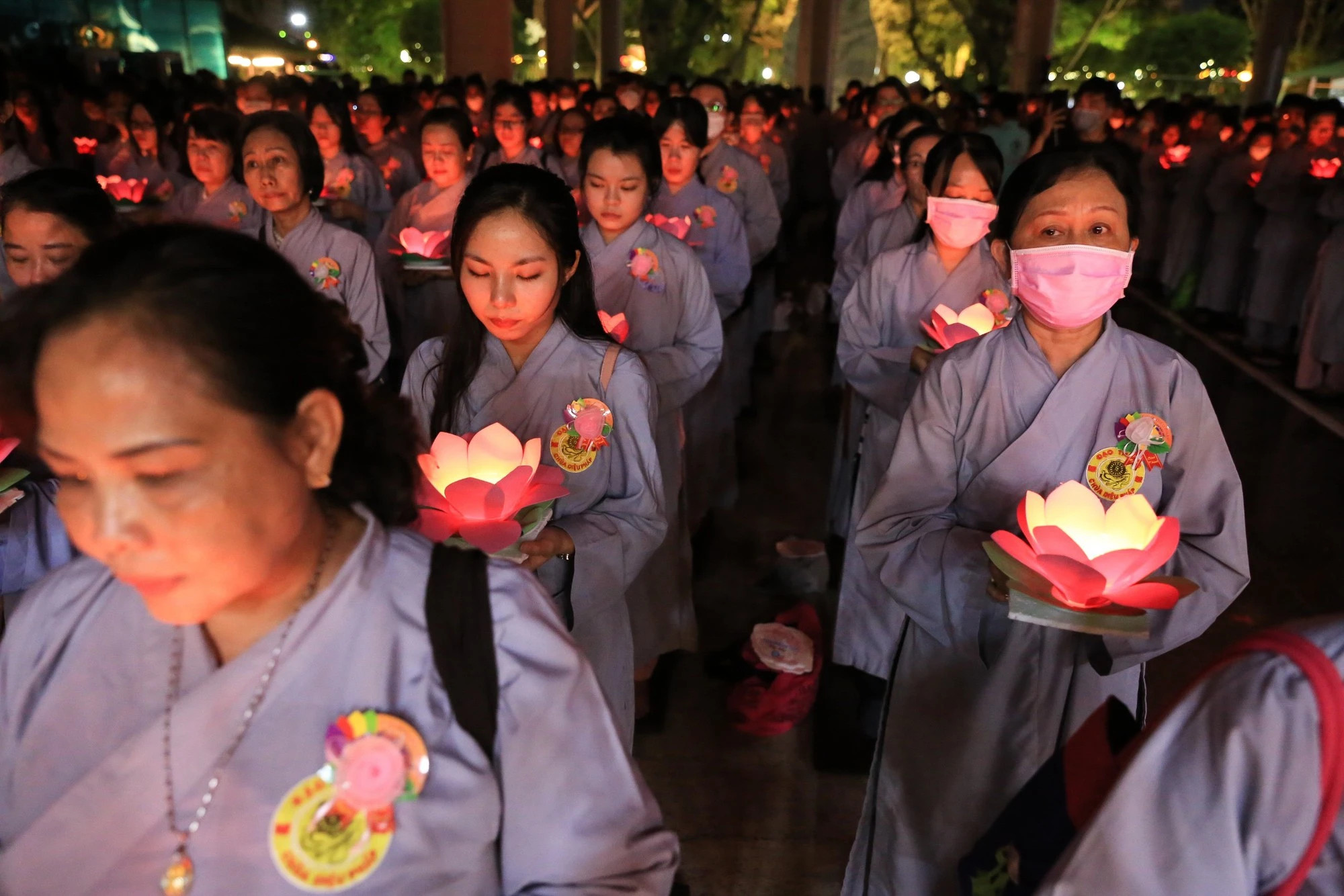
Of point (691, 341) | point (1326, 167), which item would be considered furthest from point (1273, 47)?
point (691, 341)

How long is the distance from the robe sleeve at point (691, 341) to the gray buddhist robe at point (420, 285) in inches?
58.6

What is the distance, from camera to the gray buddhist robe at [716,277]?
17.7 feet

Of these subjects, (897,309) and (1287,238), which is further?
(1287,238)

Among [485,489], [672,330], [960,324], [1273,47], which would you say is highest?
[1273,47]

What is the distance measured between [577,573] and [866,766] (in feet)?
4.82

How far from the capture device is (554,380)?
2.65 meters

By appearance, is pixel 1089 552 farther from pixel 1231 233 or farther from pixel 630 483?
pixel 1231 233

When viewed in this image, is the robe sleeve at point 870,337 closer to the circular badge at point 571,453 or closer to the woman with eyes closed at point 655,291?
the woman with eyes closed at point 655,291

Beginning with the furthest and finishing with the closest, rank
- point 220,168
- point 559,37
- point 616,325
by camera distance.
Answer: point 559,37 → point 220,168 → point 616,325

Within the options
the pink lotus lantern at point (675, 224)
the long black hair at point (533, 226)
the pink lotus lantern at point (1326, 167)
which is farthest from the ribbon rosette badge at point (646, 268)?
the pink lotus lantern at point (1326, 167)

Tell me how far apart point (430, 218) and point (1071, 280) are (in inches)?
152

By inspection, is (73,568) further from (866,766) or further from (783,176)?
(783,176)

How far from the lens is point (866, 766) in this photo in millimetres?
3443

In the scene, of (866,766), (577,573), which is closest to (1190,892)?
(577,573)
